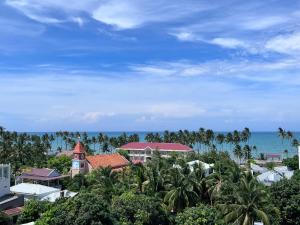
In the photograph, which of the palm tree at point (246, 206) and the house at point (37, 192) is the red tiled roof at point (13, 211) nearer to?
the house at point (37, 192)

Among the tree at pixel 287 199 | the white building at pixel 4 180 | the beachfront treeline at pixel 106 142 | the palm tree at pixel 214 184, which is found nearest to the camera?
the tree at pixel 287 199

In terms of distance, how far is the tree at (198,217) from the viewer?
38656 millimetres

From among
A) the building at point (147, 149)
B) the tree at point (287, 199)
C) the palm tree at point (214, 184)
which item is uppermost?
the building at point (147, 149)

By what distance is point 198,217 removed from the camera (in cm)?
3906

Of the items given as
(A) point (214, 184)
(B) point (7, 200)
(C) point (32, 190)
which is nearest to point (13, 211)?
(B) point (7, 200)

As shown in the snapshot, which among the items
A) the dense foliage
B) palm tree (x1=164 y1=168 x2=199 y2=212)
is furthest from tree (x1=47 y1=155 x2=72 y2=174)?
palm tree (x1=164 y1=168 x2=199 y2=212)

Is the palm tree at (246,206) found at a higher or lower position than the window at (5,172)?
lower

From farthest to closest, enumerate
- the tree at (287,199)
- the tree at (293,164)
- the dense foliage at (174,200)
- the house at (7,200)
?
the tree at (293,164) → the tree at (287,199) → the house at (7,200) → the dense foliage at (174,200)

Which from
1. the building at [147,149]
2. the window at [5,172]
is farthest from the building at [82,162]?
the window at [5,172]

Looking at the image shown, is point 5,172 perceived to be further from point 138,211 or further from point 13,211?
point 138,211

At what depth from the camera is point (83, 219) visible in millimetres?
34375

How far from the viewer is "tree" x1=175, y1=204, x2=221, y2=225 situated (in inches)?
1522

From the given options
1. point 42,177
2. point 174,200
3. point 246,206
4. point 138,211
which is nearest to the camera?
point 138,211

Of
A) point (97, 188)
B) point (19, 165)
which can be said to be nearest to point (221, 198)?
point (97, 188)
